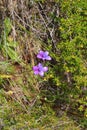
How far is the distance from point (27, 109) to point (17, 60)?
0.43 meters

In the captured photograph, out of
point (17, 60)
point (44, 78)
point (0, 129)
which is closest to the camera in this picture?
point (0, 129)

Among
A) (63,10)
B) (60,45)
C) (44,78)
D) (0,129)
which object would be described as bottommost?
(0,129)

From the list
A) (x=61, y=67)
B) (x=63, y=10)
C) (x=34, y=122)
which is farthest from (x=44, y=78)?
(x=63, y=10)

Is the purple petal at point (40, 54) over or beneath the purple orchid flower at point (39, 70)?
over

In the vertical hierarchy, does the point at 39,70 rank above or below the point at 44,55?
below

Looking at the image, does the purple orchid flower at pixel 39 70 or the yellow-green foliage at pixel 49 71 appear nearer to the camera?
the yellow-green foliage at pixel 49 71

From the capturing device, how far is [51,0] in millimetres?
3072

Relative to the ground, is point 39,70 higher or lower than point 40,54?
lower

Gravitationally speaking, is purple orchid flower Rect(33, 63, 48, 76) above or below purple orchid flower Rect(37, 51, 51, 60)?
below

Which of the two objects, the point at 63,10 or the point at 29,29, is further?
the point at 29,29

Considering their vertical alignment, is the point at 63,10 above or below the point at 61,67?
above

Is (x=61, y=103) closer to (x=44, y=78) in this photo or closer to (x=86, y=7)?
(x=44, y=78)

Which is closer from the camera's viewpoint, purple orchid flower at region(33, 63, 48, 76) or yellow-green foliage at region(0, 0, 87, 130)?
yellow-green foliage at region(0, 0, 87, 130)

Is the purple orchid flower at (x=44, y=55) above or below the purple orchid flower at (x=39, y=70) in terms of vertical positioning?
above
